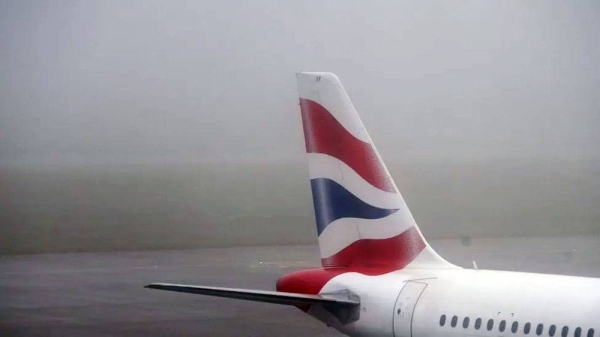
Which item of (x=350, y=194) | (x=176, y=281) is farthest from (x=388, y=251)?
(x=176, y=281)

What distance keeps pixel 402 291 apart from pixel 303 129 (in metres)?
2.09

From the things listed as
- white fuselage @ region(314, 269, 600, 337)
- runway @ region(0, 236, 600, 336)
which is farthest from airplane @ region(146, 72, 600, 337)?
runway @ region(0, 236, 600, 336)

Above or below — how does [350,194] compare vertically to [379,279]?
above

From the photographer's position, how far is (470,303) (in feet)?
24.5

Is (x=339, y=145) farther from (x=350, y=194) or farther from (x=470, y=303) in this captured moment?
A: (x=470, y=303)

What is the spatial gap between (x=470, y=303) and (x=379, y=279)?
1.12 meters

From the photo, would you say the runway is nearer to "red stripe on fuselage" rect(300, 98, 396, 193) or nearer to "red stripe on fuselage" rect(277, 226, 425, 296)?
"red stripe on fuselage" rect(277, 226, 425, 296)

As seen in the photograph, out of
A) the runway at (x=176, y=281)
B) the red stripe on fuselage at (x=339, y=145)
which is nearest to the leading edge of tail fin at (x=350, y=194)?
the red stripe on fuselage at (x=339, y=145)

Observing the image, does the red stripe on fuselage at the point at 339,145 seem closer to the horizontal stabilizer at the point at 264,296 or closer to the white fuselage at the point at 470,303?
the white fuselage at the point at 470,303

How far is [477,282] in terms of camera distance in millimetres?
7711

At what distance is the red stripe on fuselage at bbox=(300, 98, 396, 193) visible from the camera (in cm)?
882

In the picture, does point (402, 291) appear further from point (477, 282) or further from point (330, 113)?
point (330, 113)

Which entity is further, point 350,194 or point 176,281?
point 176,281

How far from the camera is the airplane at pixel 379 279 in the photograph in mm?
7057
